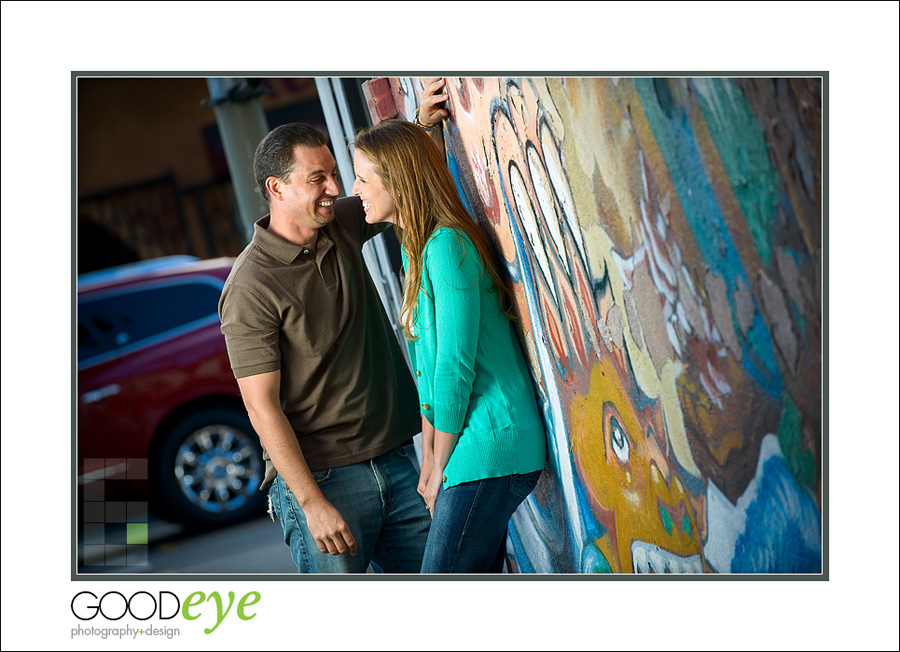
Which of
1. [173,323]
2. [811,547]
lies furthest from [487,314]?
[173,323]

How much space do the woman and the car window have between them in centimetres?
95

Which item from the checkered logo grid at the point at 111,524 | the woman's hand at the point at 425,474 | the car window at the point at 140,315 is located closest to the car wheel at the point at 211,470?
the checkered logo grid at the point at 111,524

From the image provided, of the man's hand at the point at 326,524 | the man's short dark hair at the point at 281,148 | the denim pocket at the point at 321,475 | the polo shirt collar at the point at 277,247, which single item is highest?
the man's short dark hair at the point at 281,148

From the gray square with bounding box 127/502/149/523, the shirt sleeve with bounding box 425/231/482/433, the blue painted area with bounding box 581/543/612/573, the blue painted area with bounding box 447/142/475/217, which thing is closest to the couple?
the shirt sleeve with bounding box 425/231/482/433

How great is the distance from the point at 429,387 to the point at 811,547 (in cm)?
101

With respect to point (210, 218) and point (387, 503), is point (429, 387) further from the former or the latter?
point (210, 218)

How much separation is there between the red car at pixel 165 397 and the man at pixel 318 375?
541 mm

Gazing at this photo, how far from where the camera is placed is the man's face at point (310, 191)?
231 cm

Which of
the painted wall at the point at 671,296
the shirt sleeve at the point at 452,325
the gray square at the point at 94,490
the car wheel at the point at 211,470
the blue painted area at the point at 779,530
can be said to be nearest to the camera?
the painted wall at the point at 671,296

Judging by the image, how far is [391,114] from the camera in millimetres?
2674

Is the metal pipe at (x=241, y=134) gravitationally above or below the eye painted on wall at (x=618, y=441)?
above

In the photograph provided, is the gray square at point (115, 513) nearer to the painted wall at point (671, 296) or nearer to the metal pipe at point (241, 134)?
the metal pipe at point (241, 134)

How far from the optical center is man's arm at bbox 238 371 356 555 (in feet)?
7.23

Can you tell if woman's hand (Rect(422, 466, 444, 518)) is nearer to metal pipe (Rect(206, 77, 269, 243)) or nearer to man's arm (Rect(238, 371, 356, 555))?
man's arm (Rect(238, 371, 356, 555))
